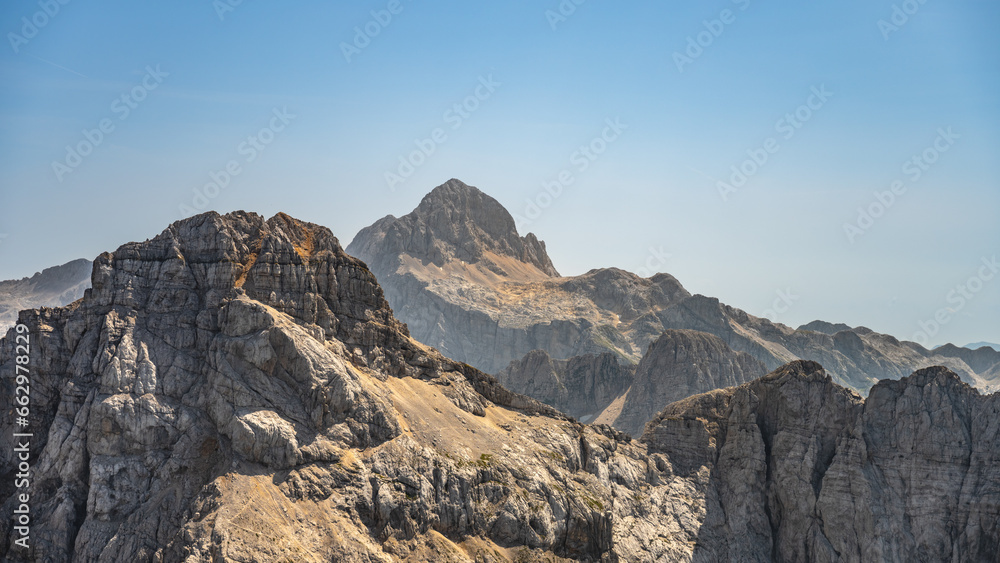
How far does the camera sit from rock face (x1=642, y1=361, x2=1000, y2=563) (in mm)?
156750

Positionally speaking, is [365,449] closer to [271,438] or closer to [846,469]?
[271,438]

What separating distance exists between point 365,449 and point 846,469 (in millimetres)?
87835

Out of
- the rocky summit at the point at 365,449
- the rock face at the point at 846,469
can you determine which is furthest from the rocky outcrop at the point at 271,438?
the rock face at the point at 846,469

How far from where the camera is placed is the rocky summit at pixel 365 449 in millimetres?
130125

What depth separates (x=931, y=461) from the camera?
16162 centimetres

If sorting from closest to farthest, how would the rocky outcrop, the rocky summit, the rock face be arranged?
the rocky outcrop, the rocky summit, the rock face

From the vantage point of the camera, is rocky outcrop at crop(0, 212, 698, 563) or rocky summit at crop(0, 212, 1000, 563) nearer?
rocky outcrop at crop(0, 212, 698, 563)

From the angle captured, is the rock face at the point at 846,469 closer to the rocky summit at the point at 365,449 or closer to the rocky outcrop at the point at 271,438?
the rocky summit at the point at 365,449

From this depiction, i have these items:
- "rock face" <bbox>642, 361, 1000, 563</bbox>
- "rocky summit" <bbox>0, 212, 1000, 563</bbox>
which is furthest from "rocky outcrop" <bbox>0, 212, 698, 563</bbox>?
"rock face" <bbox>642, 361, 1000, 563</bbox>

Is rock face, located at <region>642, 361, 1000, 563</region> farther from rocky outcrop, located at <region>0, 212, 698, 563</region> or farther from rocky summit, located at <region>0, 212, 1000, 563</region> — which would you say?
rocky outcrop, located at <region>0, 212, 698, 563</region>

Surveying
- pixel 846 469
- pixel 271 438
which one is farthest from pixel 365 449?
pixel 846 469

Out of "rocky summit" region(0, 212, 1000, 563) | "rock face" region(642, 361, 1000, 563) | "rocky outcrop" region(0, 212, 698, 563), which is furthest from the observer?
"rock face" region(642, 361, 1000, 563)

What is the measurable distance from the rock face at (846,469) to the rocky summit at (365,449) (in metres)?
0.38

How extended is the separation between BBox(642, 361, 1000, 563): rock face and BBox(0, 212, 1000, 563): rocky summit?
375mm
